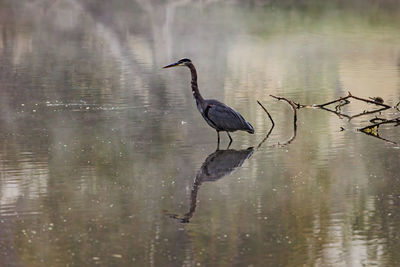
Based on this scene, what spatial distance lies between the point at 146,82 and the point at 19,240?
1046 centimetres

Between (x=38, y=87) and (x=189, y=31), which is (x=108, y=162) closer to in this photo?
(x=38, y=87)

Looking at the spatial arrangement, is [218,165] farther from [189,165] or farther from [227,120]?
[227,120]

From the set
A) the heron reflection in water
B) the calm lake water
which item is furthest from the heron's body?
the heron reflection in water

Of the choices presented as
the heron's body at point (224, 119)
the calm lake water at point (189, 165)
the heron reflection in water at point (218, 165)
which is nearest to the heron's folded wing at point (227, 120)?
the heron's body at point (224, 119)

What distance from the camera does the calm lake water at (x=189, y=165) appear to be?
776 cm

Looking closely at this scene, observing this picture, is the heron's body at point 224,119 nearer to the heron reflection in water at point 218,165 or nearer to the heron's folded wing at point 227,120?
the heron's folded wing at point 227,120

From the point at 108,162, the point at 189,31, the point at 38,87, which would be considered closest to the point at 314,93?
the point at 38,87

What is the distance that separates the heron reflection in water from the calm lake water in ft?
0.10

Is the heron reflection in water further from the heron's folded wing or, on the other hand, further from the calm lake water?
the heron's folded wing

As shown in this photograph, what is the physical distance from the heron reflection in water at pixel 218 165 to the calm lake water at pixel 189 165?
3 centimetres

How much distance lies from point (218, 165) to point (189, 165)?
0.31 metres

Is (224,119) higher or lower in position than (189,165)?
higher

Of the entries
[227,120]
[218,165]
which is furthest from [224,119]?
[218,165]

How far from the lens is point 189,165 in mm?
10852
